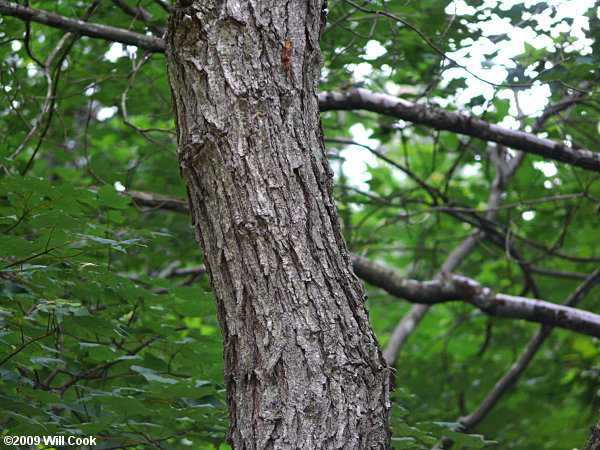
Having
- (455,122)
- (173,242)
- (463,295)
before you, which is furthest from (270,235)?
(173,242)

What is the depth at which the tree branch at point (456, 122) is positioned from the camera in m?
3.03

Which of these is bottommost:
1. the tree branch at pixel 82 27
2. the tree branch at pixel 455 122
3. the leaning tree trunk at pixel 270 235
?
the leaning tree trunk at pixel 270 235

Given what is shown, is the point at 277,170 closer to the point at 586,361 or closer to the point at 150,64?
the point at 150,64

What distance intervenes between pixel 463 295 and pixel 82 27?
2.64 meters

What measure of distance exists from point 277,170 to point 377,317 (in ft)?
16.4

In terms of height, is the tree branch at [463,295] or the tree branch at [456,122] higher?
the tree branch at [456,122]

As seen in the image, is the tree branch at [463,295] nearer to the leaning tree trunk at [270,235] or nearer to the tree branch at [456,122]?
the tree branch at [456,122]

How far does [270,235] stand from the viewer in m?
1.48

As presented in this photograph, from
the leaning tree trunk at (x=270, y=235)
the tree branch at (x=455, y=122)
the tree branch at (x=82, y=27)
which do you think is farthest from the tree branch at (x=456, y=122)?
the leaning tree trunk at (x=270, y=235)

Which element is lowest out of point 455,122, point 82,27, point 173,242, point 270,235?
point 270,235

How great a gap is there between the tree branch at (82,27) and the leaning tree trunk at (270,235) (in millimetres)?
1358

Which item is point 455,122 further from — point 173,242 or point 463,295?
point 173,242

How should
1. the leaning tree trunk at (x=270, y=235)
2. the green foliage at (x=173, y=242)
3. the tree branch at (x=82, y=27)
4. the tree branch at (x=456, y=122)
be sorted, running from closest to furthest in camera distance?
the leaning tree trunk at (x=270, y=235), the green foliage at (x=173, y=242), the tree branch at (x=82, y=27), the tree branch at (x=456, y=122)

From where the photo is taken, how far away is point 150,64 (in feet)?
12.8
